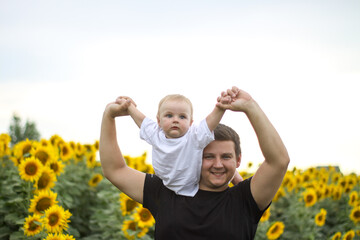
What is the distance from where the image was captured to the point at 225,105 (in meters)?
2.36

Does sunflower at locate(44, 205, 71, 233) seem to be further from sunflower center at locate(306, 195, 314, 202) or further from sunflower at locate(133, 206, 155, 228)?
sunflower center at locate(306, 195, 314, 202)

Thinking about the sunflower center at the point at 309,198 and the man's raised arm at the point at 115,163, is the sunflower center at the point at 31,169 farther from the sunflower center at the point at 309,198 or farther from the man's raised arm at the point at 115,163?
the sunflower center at the point at 309,198

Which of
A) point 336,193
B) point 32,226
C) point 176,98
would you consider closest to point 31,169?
point 32,226

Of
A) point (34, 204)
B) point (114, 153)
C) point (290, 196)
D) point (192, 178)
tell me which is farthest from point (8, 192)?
point (290, 196)

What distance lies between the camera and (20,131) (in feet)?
109

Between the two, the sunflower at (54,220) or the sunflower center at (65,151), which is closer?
the sunflower at (54,220)

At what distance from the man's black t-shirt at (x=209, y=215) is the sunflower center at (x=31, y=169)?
2152 millimetres

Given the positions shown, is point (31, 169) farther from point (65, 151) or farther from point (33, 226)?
point (65, 151)

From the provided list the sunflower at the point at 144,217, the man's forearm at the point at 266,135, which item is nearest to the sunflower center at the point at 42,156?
the sunflower at the point at 144,217

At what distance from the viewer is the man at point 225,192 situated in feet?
7.84

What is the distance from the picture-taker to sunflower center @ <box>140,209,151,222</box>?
4.31 metres

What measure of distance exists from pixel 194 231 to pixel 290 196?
5471mm

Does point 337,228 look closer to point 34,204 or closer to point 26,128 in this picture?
point 34,204

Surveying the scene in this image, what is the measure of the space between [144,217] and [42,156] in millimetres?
1417
